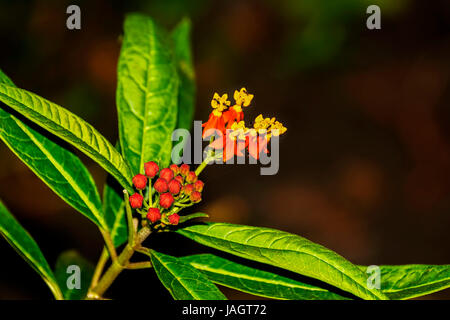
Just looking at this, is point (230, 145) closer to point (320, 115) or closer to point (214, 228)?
point (214, 228)

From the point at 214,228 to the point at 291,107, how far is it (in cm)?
423

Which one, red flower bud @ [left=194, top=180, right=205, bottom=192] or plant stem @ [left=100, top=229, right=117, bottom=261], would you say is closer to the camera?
red flower bud @ [left=194, top=180, right=205, bottom=192]

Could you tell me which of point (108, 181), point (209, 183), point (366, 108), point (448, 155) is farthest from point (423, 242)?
point (108, 181)

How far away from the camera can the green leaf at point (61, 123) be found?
1.52 m

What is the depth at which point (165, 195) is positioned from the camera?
167 cm

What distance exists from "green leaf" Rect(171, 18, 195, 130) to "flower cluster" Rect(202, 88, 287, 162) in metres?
0.66

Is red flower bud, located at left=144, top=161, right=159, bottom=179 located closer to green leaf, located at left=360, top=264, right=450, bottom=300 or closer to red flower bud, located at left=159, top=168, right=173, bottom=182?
red flower bud, located at left=159, top=168, right=173, bottom=182

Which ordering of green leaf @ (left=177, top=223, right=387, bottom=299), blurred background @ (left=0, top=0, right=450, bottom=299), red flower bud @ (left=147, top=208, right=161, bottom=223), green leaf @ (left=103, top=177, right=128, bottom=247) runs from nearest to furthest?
green leaf @ (left=177, top=223, right=387, bottom=299)
red flower bud @ (left=147, top=208, right=161, bottom=223)
green leaf @ (left=103, top=177, right=128, bottom=247)
blurred background @ (left=0, top=0, right=450, bottom=299)

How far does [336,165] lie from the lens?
18.4 feet

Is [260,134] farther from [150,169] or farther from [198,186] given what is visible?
[150,169]

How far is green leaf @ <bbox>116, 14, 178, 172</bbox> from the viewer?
2.07 m

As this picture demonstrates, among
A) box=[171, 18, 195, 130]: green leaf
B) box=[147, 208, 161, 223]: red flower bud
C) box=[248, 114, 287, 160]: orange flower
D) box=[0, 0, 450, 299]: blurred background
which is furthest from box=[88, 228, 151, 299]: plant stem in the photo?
box=[0, 0, 450, 299]: blurred background

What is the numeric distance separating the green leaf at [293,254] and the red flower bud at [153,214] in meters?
0.17

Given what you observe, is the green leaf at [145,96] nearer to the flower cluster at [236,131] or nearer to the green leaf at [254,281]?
the flower cluster at [236,131]
